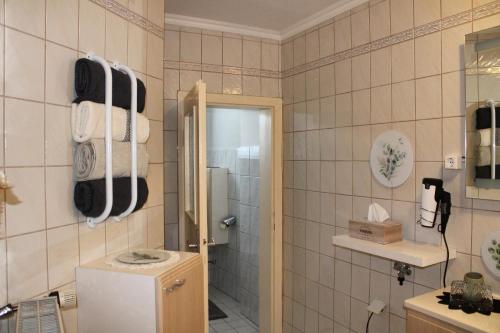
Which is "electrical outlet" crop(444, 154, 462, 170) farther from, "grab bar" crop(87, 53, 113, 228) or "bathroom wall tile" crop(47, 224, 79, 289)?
"bathroom wall tile" crop(47, 224, 79, 289)

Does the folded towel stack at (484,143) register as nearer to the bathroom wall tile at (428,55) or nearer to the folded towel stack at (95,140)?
the bathroom wall tile at (428,55)

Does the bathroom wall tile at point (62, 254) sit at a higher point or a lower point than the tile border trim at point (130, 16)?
Result: lower

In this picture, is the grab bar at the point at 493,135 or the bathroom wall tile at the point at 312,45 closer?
the grab bar at the point at 493,135

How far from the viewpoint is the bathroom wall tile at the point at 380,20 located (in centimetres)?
195

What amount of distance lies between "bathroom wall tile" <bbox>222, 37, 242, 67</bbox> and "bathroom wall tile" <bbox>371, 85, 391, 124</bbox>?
Result: 1.07 meters

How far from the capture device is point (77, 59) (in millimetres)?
1398

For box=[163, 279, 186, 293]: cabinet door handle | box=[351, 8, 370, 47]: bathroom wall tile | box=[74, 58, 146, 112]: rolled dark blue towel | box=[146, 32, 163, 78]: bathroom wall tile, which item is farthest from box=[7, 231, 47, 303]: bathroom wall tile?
box=[351, 8, 370, 47]: bathroom wall tile

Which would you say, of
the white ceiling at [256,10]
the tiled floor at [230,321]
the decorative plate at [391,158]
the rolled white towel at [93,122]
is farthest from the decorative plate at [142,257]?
the tiled floor at [230,321]

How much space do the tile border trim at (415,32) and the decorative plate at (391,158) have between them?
49 centimetres

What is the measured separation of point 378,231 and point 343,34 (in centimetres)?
122

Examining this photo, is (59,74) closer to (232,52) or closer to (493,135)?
(232,52)

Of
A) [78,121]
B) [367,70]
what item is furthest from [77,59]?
[367,70]

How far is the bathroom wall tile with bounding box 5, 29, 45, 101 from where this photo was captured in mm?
1137

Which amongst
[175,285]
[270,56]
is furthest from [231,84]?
[175,285]
